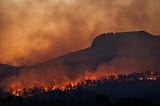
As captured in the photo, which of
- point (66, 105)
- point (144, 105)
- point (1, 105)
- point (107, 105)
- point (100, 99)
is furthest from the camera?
point (100, 99)

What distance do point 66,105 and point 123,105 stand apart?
1195cm

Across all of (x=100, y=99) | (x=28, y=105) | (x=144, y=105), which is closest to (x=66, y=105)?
(x=28, y=105)

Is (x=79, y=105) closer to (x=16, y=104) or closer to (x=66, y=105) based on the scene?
(x=66, y=105)

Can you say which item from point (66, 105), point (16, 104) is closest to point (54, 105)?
point (66, 105)

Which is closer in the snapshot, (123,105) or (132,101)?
(123,105)

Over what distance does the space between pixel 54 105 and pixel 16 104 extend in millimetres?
5325

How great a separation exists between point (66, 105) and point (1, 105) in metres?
9.12

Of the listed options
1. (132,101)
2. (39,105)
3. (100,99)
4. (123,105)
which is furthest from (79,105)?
(100,99)

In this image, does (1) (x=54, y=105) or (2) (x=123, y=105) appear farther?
(2) (x=123, y=105)

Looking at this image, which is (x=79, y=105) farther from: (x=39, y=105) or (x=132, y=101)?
(x=132, y=101)

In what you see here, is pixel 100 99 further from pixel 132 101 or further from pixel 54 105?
pixel 54 105

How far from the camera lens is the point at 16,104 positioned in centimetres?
5866

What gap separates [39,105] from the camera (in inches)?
2335

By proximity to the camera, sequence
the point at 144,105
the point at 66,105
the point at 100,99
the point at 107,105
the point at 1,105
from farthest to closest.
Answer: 1. the point at 100,99
2. the point at 144,105
3. the point at 107,105
4. the point at 66,105
5. the point at 1,105
